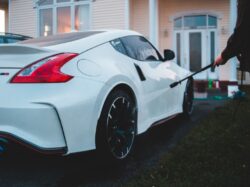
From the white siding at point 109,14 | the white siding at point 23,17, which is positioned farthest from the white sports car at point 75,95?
the white siding at point 23,17

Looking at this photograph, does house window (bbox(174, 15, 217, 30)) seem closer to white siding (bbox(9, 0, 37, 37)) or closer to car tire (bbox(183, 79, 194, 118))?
white siding (bbox(9, 0, 37, 37))

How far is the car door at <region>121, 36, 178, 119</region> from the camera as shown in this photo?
370 centimetres

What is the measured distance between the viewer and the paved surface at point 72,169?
9.25ft

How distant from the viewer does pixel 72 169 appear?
315 centimetres

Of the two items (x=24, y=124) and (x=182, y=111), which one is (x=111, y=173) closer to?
(x=24, y=124)

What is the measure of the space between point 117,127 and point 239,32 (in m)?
1.44

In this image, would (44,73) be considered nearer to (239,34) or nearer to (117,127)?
(117,127)

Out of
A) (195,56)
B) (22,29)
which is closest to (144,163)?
(195,56)

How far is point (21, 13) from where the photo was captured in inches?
649

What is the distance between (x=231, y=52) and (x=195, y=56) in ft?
39.2

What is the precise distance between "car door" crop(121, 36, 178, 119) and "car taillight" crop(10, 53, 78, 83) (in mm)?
1146

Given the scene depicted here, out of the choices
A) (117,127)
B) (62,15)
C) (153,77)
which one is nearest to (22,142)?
(117,127)

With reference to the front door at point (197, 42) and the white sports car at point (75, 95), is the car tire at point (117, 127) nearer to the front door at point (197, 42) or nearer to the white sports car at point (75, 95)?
the white sports car at point (75, 95)

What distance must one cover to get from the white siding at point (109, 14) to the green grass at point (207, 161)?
9932mm
